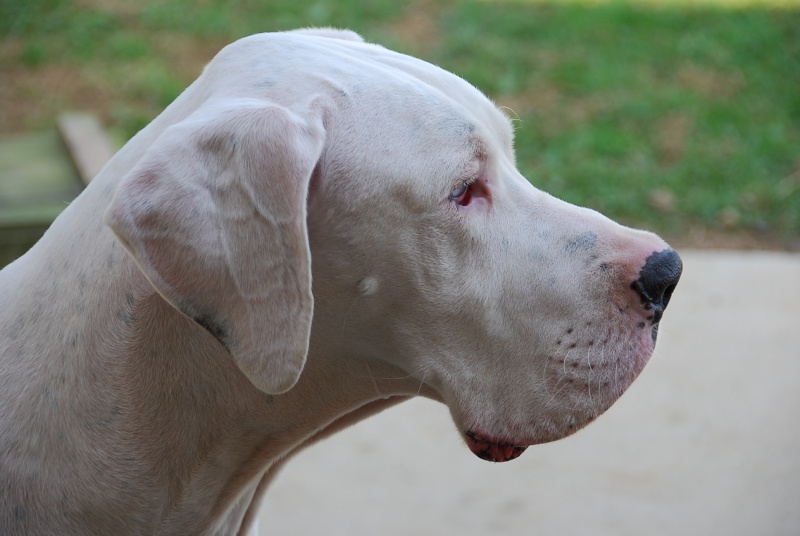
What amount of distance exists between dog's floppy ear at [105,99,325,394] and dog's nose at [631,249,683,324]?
701 millimetres

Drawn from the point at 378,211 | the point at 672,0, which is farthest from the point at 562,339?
the point at 672,0

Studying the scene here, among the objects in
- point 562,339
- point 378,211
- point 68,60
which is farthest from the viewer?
point 68,60

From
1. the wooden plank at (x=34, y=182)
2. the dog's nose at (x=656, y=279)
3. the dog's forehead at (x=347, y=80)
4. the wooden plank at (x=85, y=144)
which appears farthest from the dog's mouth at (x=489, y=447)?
the wooden plank at (x=85, y=144)

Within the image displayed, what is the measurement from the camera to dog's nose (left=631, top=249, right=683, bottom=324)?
2.00 meters

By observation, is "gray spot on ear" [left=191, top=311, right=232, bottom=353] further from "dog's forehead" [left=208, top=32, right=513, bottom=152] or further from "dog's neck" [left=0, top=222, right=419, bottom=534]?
"dog's forehead" [left=208, top=32, right=513, bottom=152]

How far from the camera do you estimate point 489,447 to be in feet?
6.88

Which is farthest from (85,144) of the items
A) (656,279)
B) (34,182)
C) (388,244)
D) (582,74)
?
(582,74)

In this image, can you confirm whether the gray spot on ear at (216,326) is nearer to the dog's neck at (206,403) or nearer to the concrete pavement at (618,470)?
the dog's neck at (206,403)

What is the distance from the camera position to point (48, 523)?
1.94 meters

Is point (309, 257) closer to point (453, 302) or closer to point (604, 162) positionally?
point (453, 302)

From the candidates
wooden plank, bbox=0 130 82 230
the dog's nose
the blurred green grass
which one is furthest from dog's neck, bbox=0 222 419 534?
the blurred green grass

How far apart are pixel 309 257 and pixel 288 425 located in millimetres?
489

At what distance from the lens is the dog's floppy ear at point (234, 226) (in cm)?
166

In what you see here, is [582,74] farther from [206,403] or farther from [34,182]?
[206,403]
